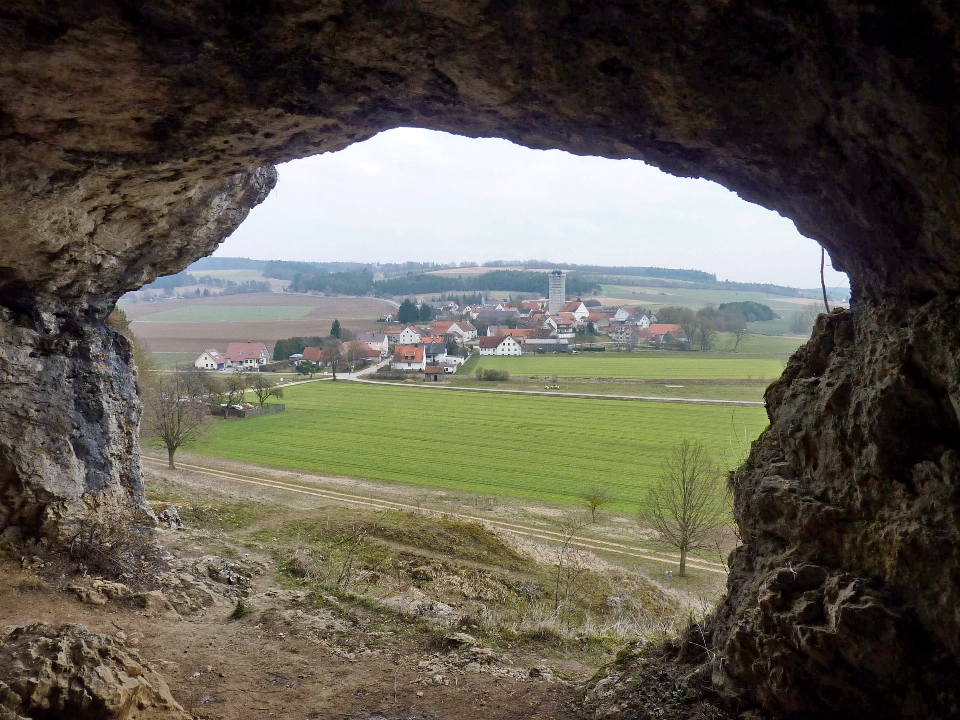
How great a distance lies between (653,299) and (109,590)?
82.2 metres

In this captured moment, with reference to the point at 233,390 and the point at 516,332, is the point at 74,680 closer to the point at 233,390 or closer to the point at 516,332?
the point at 233,390

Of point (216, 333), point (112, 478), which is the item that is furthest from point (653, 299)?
point (112, 478)

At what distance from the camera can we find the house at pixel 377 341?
5611 cm

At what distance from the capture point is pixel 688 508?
1762 cm

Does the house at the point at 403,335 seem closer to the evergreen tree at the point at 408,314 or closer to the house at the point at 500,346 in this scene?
the house at the point at 500,346

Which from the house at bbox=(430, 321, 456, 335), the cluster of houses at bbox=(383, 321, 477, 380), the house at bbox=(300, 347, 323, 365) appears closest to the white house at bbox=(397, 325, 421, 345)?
the cluster of houses at bbox=(383, 321, 477, 380)

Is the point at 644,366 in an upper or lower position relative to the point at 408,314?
lower

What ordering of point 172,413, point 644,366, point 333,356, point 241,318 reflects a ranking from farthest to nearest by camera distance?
1. point 241,318
2. point 333,356
3. point 644,366
4. point 172,413

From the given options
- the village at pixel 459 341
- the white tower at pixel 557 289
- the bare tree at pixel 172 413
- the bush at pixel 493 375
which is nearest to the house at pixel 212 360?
the village at pixel 459 341

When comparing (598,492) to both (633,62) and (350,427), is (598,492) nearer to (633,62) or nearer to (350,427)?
(350,427)

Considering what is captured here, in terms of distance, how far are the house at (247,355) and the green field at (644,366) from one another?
1678cm

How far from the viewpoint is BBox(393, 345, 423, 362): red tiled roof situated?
51406mm

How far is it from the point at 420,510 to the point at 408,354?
3200 cm

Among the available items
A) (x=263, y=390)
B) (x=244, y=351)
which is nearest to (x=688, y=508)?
(x=263, y=390)
